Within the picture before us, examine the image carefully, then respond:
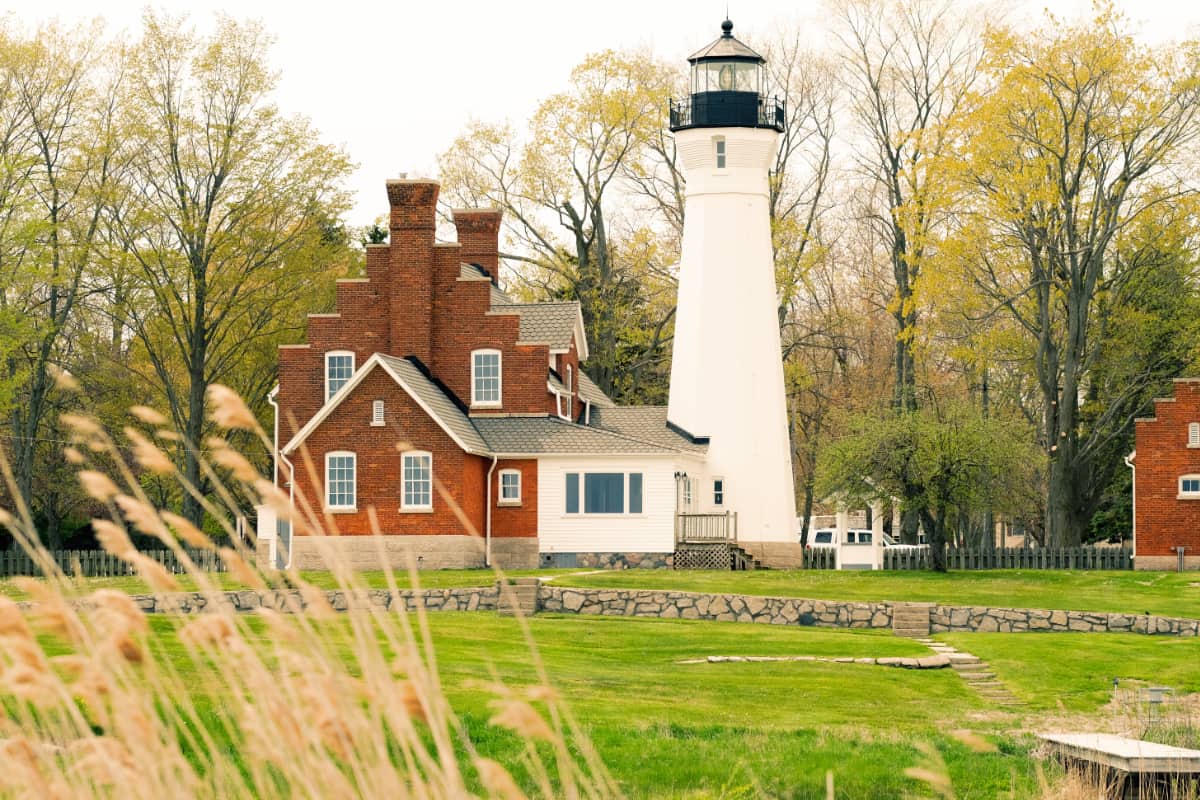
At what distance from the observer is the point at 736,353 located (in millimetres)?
42500

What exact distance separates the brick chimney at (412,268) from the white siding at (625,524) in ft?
14.0

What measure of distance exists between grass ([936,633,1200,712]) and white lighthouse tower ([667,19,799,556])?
47.8 feet

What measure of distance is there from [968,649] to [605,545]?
50.1 ft

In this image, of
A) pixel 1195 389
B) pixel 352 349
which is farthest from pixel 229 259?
pixel 1195 389

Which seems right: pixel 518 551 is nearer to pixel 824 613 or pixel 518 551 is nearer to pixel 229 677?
pixel 824 613

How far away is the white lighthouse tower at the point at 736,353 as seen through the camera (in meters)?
42.6

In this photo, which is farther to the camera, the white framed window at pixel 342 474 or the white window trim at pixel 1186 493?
the white window trim at pixel 1186 493

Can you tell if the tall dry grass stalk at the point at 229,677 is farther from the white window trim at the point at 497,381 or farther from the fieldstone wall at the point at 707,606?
the white window trim at the point at 497,381

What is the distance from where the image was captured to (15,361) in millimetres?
49750

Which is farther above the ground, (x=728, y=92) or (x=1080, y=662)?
(x=728, y=92)

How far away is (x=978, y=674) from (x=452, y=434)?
1687 cm

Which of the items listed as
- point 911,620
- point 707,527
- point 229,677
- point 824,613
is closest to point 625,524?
point 707,527

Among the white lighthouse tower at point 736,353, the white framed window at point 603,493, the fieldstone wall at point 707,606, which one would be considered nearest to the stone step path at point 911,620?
the fieldstone wall at point 707,606

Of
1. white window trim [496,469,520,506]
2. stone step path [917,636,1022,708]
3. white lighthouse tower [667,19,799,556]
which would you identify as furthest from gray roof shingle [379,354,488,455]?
stone step path [917,636,1022,708]
